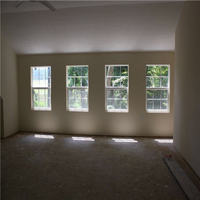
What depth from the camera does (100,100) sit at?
4750mm

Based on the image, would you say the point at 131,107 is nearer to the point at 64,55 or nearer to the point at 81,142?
the point at 81,142

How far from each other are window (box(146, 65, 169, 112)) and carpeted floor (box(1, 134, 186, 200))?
1.18 m

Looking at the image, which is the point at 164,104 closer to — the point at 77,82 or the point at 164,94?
the point at 164,94

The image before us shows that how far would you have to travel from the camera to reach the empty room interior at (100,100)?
2.39 metres

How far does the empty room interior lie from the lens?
239 centimetres

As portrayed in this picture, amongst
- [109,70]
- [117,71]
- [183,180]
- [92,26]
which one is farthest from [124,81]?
[183,180]

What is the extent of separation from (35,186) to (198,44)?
3339 millimetres

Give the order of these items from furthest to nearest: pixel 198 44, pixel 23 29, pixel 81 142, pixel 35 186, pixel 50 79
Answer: pixel 50 79
pixel 81 142
pixel 23 29
pixel 198 44
pixel 35 186

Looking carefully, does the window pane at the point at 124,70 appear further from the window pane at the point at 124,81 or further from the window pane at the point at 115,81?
the window pane at the point at 115,81

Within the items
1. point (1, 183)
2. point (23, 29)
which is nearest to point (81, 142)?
point (1, 183)

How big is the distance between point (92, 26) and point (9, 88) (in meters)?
3.15

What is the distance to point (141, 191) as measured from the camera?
212 centimetres

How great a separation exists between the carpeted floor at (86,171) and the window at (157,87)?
1179 mm

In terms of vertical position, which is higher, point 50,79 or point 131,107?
point 50,79
